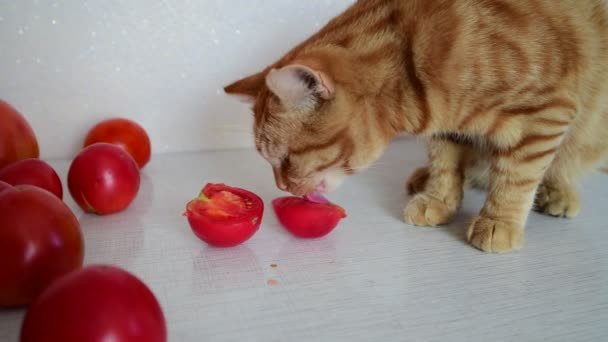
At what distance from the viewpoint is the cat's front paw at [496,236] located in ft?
3.11

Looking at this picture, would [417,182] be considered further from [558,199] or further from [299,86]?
[299,86]

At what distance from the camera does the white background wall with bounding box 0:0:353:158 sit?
4.52 feet

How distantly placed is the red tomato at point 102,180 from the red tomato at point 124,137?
0.26 m

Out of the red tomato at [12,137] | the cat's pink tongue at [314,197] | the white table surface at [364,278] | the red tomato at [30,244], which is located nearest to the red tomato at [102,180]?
the white table surface at [364,278]

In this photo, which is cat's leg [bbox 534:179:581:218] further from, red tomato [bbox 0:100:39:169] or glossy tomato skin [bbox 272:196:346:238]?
red tomato [bbox 0:100:39:169]

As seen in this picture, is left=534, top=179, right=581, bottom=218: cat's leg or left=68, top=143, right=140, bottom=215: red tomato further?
left=534, top=179, right=581, bottom=218: cat's leg

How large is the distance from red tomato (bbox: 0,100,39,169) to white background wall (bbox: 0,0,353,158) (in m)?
0.32

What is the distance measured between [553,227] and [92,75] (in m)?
1.31

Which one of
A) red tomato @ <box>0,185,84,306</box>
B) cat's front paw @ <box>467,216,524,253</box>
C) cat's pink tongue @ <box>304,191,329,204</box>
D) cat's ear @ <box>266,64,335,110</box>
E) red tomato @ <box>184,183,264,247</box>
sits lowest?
cat's front paw @ <box>467,216,524,253</box>

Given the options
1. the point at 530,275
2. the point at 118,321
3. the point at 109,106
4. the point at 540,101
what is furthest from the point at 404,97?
the point at 109,106

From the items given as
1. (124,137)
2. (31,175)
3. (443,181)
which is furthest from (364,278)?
(124,137)

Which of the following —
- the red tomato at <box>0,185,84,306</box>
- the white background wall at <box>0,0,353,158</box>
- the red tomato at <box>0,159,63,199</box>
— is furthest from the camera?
the white background wall at <box>0,0,353,158</box>

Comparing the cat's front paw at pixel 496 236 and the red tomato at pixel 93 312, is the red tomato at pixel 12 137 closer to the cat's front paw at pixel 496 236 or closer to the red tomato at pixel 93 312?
the red tomato at pixel 93 312

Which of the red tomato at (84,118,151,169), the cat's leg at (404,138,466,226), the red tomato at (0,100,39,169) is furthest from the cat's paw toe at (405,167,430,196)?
the red tomato at (0,100,39,169)
